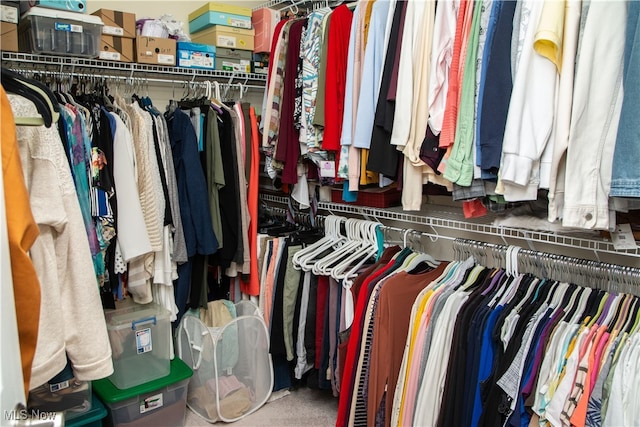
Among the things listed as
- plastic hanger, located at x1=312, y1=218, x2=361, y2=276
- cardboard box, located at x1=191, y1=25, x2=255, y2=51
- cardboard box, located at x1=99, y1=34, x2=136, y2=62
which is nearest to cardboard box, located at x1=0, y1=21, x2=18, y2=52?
cardboard box, located at x1=99, y1=34, x2=136, y2=62

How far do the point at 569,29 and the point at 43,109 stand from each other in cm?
133

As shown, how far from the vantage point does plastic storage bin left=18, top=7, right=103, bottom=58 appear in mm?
1999

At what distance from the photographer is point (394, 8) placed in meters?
1.78

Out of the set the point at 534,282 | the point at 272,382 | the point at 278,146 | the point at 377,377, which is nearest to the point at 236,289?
the point at 272,382

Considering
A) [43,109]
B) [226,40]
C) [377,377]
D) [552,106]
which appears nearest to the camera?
[43,109]

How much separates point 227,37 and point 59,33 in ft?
2.83

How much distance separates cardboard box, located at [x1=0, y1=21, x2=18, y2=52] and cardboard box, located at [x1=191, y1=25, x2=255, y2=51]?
935mm

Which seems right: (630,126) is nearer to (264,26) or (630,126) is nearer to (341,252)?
(341,252)

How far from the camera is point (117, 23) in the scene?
2299 mm

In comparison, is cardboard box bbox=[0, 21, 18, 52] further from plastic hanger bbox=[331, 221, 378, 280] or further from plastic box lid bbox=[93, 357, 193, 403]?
plastic hanger bbox=[331, 221, 378, 280]

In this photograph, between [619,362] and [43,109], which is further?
[619,362]

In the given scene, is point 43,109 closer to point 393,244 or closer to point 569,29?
point 569,29

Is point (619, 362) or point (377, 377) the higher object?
point (619, 362)

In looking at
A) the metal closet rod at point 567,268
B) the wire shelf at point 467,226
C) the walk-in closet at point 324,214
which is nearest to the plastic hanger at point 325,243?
the walk-in closet at point 324,214
